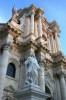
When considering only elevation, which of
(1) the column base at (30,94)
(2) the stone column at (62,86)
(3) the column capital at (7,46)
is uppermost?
(3) the column capital at (7,46)

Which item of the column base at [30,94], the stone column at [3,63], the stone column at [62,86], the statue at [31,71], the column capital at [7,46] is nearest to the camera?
the column base at [30,94]

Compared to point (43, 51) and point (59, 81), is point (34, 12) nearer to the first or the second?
point (43, 51)

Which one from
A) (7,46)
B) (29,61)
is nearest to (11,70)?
(7,46)

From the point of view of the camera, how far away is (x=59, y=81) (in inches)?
733

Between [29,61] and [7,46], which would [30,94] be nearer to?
[29,61]

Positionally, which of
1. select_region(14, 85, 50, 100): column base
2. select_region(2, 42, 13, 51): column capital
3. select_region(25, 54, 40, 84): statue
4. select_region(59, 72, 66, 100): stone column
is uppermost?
select_region(2, 42, 13, 51): column capital

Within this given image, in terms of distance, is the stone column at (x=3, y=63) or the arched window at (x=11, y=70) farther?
the arched window at (x=11, y=70)

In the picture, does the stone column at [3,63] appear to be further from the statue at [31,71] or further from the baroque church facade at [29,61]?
the statue at [31,71]

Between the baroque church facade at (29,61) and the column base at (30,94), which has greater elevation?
the baroque church facade at (29,61)

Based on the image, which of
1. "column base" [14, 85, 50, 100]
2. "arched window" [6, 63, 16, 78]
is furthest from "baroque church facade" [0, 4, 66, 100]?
"column base" [14, 85, 50, 100]

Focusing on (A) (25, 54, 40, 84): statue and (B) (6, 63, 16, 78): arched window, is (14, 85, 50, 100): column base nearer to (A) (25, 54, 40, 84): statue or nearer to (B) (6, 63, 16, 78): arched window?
(A) (25, 54, 40, 84): statue

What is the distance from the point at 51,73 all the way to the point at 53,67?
98 cm

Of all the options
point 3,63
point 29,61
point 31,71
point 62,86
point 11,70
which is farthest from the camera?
point 62,86

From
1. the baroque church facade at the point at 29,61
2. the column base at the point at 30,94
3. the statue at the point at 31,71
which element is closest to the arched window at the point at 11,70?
the baroque church facade at the point at 29,61
